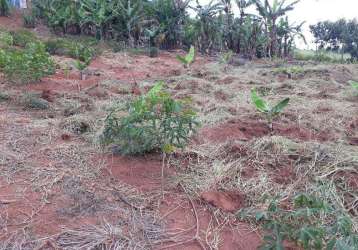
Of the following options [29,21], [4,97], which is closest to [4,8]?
[29,21]

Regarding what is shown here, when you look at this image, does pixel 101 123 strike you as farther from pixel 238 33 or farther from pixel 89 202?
pixel 238 33

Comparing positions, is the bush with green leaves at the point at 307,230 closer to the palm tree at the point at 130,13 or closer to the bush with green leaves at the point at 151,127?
the bush with green leaves at the point at 151,127

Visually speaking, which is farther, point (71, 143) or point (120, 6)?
point (120, 6)

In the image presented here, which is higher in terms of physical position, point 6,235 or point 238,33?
point 238,33

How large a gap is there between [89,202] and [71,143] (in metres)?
1.20

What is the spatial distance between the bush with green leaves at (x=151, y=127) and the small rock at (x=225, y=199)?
0.49 meters

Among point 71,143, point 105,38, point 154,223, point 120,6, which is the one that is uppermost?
point 120,6

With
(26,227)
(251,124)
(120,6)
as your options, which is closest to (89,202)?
(26,227)

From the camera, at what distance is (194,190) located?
9.51 feet

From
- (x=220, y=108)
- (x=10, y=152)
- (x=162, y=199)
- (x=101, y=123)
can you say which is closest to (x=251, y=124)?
(x=220, y=108)

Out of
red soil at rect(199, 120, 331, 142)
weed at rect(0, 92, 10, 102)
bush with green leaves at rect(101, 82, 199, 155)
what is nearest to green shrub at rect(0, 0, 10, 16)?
weed at rect(0, 92, 10, 102)

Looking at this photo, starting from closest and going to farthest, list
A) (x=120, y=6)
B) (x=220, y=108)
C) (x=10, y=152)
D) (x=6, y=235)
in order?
(x=6, y=235), (x=10, y=152), (x=220, y=108), (x=120, y=6)

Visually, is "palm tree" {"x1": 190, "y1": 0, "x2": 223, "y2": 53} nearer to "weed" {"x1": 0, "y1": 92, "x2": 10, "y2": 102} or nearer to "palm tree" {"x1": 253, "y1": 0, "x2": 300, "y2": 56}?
"palm tree" {"x1": 253, "y1": 0, "x2": 300, "y2": 56}

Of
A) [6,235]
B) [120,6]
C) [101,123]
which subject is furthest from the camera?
[120,6]
